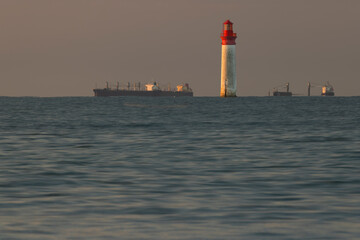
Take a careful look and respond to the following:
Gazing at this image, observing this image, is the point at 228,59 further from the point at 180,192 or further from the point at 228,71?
the point at 180,192

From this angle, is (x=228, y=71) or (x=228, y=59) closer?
(x=228, y=59)

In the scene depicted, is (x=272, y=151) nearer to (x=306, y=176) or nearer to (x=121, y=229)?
(x=306, y=176)

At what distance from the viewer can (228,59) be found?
154 metres

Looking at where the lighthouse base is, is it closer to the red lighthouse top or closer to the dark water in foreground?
the red lighthouse top

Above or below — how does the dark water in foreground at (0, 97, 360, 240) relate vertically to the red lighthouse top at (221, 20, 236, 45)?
below

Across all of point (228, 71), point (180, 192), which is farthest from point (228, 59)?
point (180, 192)

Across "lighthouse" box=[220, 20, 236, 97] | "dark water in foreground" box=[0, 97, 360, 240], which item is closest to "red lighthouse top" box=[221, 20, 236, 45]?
"lighthouse" box=[220, 20, 236, 97]

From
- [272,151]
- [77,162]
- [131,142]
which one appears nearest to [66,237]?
[77,162]

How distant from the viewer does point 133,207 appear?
512 inches

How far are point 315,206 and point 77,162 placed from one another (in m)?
10.7

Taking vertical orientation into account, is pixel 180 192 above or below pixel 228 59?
below

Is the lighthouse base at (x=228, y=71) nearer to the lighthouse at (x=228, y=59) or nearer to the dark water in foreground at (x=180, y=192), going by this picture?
the lighthouse at (x=228, y=59)

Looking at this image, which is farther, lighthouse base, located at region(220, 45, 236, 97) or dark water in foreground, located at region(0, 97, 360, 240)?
lighthouse base, located at region(220, 45, 236, 97)

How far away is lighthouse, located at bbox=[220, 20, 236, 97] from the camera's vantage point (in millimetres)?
152125
